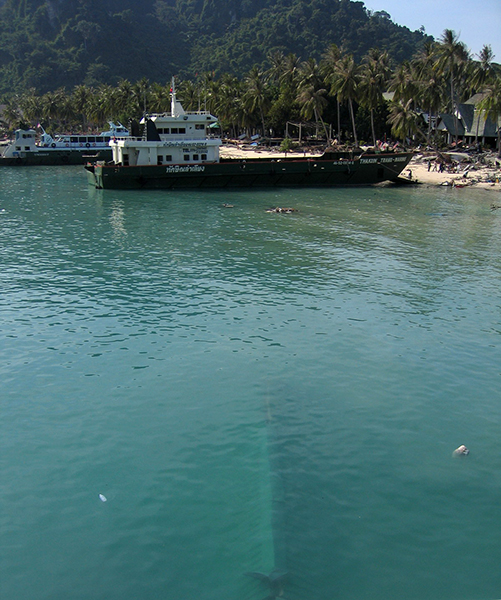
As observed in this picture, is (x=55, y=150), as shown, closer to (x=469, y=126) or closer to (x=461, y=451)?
(x=469, y=126)

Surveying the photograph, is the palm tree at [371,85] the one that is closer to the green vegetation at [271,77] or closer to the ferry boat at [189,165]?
the green vegetation at [271,77]

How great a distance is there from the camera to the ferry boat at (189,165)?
1970 inches

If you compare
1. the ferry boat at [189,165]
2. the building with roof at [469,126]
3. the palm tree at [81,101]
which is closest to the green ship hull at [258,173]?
the ferry boat at [189,165]

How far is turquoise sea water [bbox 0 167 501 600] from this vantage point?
878 cm

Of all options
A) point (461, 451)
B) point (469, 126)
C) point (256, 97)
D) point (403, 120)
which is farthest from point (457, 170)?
point (461, 451)

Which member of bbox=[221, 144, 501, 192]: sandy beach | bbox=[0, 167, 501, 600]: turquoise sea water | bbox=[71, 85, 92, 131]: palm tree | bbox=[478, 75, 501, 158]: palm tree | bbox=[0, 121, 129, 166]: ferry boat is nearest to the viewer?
bbox=[0, 167, 501, 600]: turquoise sea water

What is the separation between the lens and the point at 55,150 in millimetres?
79250

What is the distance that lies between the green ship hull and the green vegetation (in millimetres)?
12345

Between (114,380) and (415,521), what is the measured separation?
8.04 m

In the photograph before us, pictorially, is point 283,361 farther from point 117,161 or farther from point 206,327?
point 117,161

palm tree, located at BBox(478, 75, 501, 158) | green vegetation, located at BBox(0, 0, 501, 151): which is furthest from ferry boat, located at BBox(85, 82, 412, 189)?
palm tree, located at BBox(478, 75, 501, 158)

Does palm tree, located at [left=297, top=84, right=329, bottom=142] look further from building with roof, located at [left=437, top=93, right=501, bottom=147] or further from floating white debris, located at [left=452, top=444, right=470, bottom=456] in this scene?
floating white debris, located at [left=452, top=444, right=470, bottom=456]

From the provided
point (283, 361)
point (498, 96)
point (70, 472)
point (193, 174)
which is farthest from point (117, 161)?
point (70, 472)

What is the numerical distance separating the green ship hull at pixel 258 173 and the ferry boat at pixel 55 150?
97.5 feet
